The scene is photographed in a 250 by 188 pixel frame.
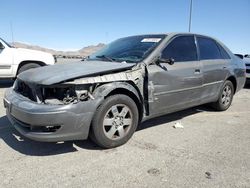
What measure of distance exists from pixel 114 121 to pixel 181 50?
193cm

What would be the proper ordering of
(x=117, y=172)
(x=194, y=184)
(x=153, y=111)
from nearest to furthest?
(x=194, y=184)
(x=117, y=172)
(x=153, y=111)

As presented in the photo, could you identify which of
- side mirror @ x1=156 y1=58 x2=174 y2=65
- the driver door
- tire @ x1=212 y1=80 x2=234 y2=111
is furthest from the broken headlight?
tire @ x1=212 y1=80 x2=234 y2=111

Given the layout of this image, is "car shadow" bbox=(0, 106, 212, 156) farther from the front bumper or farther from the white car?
the white car

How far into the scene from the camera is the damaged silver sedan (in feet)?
11.7

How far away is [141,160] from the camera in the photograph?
3.64m

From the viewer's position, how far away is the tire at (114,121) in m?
3.79

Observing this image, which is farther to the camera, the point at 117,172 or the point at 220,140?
the point at 220,140

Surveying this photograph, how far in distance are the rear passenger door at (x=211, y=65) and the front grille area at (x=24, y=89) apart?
122 inches

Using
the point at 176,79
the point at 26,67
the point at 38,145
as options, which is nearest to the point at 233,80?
the point at 176,79

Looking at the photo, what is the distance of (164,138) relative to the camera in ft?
14.8

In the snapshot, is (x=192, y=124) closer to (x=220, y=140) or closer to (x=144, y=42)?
(x=220, y=140)

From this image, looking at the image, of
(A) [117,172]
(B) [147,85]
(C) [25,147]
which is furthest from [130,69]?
(C) [25,147]

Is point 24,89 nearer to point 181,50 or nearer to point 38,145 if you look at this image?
point 38,145

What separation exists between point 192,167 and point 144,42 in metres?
2.31
